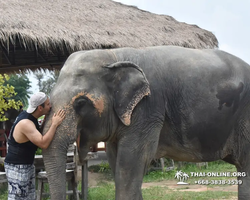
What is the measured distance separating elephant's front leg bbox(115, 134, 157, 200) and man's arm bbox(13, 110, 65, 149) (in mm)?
676

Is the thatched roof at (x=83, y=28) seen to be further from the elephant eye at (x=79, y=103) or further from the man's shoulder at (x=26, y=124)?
the elephant eye at (x=79, y=103)

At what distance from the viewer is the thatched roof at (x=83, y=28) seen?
24.7ft

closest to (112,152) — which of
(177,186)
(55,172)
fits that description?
(55,172)

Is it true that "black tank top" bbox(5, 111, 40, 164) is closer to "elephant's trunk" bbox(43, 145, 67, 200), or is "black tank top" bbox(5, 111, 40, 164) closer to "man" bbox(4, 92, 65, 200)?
"man" bbox(4, 92, 65, 200)

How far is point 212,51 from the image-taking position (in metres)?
4.34

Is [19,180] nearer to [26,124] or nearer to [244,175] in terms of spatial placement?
[26,124]

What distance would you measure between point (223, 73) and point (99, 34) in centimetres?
484

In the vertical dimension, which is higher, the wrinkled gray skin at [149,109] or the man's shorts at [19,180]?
the wrinkled gray skin at [149,109]

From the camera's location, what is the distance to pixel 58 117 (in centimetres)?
329

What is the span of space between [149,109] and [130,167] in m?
0.55

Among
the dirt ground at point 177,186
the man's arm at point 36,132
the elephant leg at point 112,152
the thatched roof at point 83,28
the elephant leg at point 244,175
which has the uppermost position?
the thatched roof at point 83,28

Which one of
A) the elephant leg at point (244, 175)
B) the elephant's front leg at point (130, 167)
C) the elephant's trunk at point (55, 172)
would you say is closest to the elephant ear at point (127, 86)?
the elephant's front leg at point (130, 167)

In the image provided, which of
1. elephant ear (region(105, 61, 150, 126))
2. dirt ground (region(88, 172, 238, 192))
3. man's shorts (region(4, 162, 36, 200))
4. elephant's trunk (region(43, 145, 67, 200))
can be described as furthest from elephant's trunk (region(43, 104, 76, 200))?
dirt ground (region(88, 172, 238, 192))

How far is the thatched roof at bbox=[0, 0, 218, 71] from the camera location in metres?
7.53
